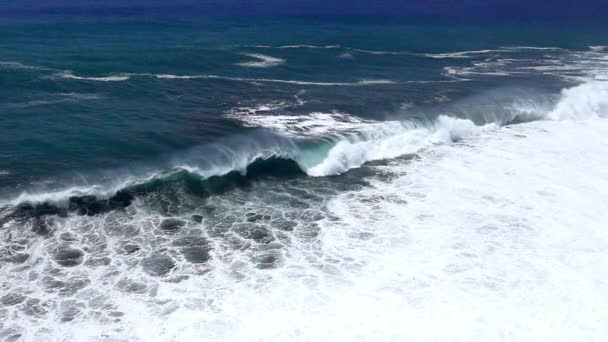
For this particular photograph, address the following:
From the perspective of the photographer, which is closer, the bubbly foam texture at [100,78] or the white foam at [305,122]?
the white foam at [305,122]

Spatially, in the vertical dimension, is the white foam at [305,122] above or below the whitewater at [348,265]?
above

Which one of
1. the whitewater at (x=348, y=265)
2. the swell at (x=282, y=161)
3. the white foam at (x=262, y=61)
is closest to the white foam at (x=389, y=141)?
the swell at (x=282, y=161)

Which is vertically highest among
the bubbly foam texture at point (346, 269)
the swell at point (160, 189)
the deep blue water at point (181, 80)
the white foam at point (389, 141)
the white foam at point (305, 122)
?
the deep blue water at point (181, 80)

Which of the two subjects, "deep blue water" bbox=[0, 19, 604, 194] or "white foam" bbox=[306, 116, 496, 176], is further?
"white foam" bbox=[306, 116, 496, 176]

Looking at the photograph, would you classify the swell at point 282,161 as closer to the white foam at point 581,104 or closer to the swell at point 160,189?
the swell at point 160,189

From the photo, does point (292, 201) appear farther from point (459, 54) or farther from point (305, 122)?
point (459, 54)

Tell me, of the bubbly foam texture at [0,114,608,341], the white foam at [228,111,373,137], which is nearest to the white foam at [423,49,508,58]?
the white foam at [228,111,373,137]


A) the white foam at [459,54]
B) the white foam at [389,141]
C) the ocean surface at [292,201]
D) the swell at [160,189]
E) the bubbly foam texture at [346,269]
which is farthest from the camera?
the white foam at [459,54]

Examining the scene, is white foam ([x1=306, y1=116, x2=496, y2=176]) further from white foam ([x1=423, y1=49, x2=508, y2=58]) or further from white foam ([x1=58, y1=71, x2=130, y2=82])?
white foam ([x1=423, y1=49, x2=508, y2=58])
